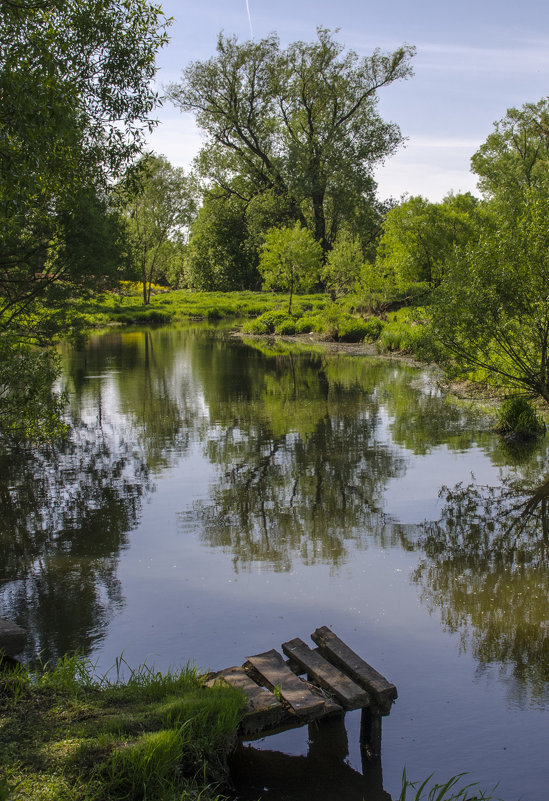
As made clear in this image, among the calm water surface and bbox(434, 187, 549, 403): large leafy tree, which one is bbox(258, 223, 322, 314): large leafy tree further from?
bbox(434, 187, 549, 403): large leafy tree

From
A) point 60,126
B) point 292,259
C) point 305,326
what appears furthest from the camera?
point 292,259

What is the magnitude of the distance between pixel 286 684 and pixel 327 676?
0.31 metres

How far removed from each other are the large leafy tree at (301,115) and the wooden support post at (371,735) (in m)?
48.7

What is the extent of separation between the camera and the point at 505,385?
1425cm

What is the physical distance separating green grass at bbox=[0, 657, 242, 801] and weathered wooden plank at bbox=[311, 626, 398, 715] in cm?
91

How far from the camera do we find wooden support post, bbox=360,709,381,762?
16.1ft

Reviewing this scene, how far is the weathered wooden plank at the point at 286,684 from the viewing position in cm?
467

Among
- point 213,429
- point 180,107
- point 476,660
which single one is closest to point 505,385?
point 213,429

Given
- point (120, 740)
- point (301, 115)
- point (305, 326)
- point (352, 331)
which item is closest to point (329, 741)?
point (120, 740)

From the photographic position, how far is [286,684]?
5.04m

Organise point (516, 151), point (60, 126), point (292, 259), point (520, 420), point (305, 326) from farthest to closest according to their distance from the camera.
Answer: point (516, 151) < point (292, 259) < point (305, 326) < point (520, 420) < point (60, 126)

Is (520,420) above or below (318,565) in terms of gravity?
above

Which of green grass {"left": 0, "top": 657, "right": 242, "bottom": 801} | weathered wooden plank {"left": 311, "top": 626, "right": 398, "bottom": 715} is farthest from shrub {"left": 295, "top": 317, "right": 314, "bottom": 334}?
green grass {"left": 0, "top": 657, "right": 242, "bottom": 801}

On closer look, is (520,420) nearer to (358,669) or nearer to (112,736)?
(358,669)
